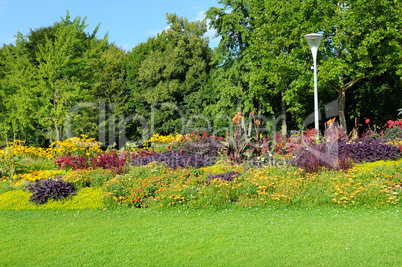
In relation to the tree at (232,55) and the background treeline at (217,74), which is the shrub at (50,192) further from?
the tree at (232,55)

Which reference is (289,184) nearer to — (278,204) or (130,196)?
(278,204)

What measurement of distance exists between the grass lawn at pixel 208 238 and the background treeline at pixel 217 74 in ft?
24.7

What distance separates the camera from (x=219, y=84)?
24078 millimetres

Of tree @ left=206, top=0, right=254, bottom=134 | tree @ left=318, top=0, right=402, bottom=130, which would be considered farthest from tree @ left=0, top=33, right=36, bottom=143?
tree @ left=318, top=0, right=402, bottom=130

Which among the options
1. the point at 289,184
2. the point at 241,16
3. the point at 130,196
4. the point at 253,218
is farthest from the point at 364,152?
the point at 241,16

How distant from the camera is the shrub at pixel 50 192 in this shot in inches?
296

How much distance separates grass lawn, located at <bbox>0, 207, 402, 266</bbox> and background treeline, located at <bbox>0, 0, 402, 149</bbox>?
7530mm

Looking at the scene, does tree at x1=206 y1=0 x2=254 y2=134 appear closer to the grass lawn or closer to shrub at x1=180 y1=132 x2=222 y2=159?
shrub at x1=180 y1=132 x2=222 y2=159

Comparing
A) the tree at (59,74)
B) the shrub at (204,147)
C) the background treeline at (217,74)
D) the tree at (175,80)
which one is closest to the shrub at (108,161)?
the shrub at (204,147)

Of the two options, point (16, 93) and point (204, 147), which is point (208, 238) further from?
point (16, 93)

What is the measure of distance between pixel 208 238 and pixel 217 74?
69.7ft

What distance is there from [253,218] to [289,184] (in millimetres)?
1533

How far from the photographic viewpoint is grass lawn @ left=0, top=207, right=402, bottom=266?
14.1 feet

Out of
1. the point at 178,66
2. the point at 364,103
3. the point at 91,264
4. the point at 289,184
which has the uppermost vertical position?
the point at 178,66
